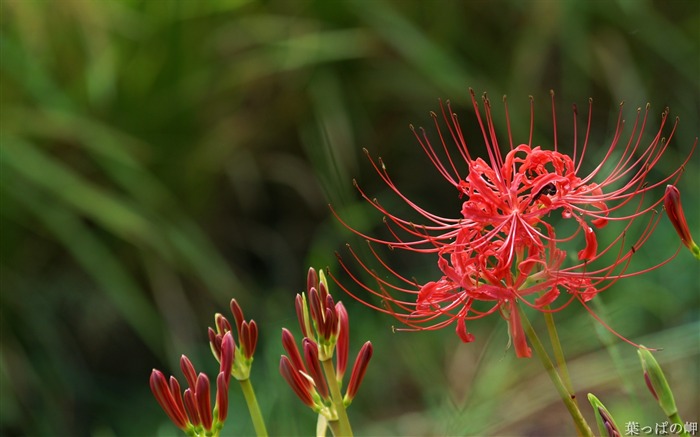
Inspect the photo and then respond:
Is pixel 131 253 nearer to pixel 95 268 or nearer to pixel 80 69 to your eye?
pixel 95 268

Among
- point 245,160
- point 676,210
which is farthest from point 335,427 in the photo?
point 245,160

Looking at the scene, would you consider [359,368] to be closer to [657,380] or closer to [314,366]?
[314,366]

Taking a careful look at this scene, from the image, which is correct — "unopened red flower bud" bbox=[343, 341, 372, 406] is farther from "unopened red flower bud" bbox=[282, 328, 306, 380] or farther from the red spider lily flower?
the red spider lily flower

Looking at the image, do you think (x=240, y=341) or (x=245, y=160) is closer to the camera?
(x=240, y=341)

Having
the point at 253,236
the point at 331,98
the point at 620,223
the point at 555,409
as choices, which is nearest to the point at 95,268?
the point at 253,236

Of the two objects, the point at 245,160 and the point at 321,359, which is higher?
the point at 245,160

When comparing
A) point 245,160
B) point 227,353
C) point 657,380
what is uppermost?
point 245,160
